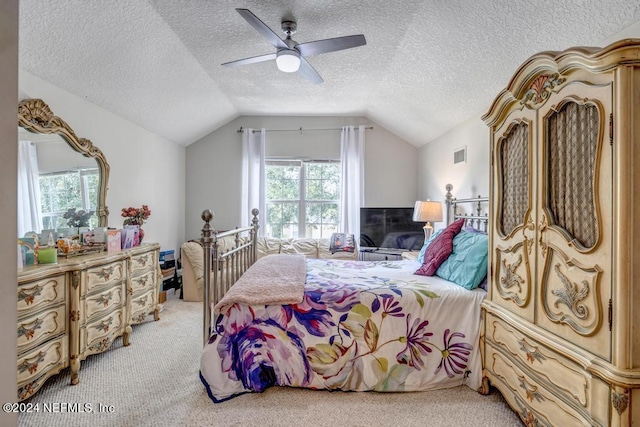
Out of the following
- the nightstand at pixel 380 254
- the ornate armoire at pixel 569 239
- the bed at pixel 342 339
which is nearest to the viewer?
the ornate armoire at pixel 569 239

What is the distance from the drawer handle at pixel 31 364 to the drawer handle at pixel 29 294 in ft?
1.07

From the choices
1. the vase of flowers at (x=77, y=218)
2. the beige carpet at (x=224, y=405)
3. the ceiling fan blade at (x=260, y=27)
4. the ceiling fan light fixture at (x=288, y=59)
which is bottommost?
the beige carpet at (x=224, y=405)

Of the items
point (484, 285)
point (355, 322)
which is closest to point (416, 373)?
point (355, 322)

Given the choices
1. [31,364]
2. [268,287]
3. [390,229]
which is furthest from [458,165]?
[31,364]

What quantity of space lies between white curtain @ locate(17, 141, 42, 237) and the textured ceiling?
62cm

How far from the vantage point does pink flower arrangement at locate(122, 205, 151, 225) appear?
3.19 m

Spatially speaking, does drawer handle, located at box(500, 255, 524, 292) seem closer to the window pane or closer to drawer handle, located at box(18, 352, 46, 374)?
drawer handle, located at box(18, 352, 46, 374)

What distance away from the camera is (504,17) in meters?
1.88

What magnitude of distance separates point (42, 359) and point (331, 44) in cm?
274

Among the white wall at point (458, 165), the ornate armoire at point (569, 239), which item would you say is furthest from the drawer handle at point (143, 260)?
the white wall at point (458, 165)

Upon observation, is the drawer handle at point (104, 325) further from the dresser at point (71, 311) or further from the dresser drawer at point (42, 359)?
the dresser drawer at point (42, 359)

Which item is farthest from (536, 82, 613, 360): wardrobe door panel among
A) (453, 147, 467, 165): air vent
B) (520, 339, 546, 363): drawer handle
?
(453, 147, 467, 165): air vent

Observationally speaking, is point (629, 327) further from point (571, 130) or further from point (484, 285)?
point (484, 285)

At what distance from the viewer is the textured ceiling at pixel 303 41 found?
6.08ft
